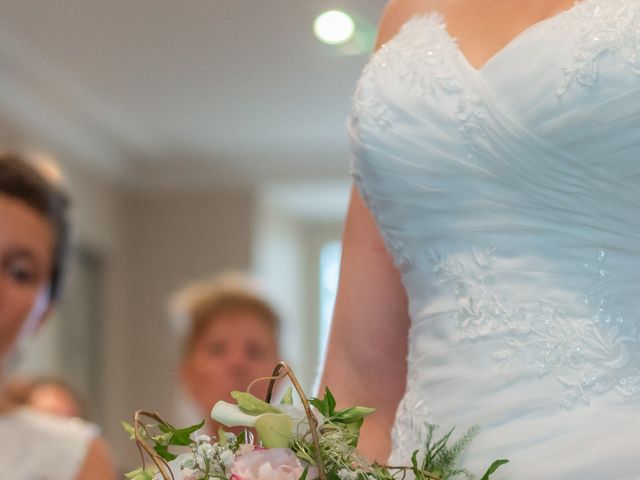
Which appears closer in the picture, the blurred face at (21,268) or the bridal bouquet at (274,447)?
the bridal bouquet at (274,447)

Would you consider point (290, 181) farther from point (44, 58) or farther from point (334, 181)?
point (44, 58)

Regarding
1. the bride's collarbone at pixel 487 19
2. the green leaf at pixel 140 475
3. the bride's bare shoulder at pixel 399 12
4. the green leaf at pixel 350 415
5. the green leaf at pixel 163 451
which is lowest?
the green leaf at pixel 140 475

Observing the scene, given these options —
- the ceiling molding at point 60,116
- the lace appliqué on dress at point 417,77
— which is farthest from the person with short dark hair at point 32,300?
the ceiling molding at point 60,116

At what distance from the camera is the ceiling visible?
4.91 m

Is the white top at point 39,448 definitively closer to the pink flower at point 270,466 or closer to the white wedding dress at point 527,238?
the white wedding dress at point 527,238

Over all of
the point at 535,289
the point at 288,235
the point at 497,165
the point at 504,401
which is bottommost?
the point at 504,401

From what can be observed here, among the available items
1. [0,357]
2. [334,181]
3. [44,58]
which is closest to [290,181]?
[334,181]

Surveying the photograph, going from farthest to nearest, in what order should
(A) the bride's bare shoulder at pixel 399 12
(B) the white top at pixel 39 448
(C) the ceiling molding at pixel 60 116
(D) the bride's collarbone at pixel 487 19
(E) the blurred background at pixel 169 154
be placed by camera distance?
(C) the ceiling molding at pixel 60 116, (E) the blurred background at pixel 169 154, (B) the white top at pixel 39 448, (A) the bride's bare shoulder at pixel 399 12, (D) the bride's collarbone at pixel 487 19

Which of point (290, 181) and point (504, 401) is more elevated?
point (290, 181)

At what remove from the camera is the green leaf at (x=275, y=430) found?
2.62 feet

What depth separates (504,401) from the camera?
41.6 inches

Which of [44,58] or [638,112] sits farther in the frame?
[44,58]

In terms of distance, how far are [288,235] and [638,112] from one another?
662cm

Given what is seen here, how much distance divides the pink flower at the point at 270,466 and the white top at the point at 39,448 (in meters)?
1.22
